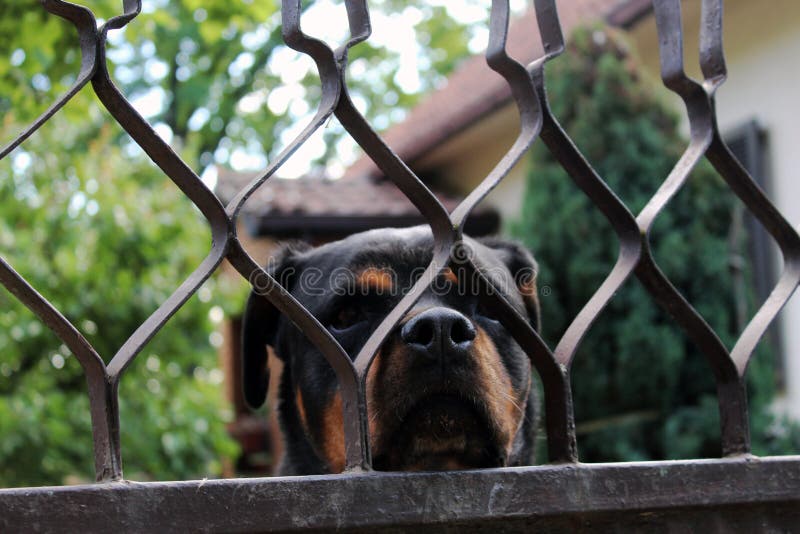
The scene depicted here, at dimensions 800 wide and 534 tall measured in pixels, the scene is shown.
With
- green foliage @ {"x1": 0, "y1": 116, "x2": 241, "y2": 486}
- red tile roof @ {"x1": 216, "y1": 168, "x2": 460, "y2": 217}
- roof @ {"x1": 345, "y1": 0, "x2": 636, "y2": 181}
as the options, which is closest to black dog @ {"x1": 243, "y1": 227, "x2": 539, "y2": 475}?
green foliage @ {"x1": 0, "y1": 116, "x2": 241, "y2": 486}

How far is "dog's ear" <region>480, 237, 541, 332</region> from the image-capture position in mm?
3369

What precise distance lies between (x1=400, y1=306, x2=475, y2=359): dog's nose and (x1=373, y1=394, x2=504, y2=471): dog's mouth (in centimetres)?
12

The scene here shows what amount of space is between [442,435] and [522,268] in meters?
1.61

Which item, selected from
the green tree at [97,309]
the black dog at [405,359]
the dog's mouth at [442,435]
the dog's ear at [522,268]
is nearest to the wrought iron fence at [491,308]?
the black dog at [405,359]

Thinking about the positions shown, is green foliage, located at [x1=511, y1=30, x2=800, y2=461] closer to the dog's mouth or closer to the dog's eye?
the dog's eye

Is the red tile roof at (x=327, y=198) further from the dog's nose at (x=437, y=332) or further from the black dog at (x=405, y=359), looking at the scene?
the dog's nose at (x=437, y=332)

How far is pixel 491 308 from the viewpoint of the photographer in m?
1.42

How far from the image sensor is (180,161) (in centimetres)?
123

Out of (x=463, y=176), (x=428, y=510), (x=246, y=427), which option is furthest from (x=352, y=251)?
(x=246, y=427)

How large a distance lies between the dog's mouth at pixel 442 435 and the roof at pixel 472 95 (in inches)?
211

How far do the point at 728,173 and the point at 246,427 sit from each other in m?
13.6

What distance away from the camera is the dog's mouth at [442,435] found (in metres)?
2.01

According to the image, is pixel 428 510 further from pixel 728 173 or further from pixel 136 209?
pixel 136 209

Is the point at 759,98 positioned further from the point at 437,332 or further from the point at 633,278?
the point at 437,332
